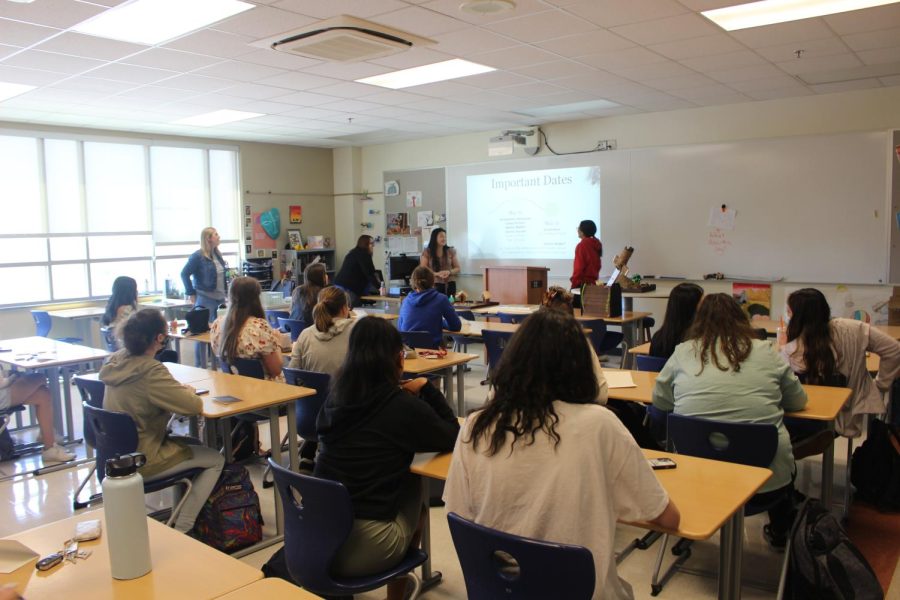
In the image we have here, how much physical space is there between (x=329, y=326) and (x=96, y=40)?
2518 millimetres

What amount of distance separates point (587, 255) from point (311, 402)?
466 centimetres

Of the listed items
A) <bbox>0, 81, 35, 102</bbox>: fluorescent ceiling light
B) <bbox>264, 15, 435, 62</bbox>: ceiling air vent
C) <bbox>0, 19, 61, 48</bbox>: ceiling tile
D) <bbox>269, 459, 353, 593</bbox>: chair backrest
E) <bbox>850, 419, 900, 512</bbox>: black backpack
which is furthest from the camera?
<bbox>0, 81, 35, 102</bbox>: fluorescent ceiling light

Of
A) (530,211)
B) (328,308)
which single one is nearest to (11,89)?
(328,308)

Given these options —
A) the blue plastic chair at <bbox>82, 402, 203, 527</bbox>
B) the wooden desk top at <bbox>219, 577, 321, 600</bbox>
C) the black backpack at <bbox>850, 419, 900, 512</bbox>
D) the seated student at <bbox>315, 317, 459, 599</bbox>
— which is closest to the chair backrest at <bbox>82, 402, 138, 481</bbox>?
the blue plastic chair at <bbox>82, 402, 203, 527</bbox>

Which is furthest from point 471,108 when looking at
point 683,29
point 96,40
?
point 96,40

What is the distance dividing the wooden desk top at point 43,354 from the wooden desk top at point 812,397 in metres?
3.60

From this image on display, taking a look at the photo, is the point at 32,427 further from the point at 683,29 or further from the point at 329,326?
the point at 683,29

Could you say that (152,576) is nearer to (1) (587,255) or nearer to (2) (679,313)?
(2) (679,313)

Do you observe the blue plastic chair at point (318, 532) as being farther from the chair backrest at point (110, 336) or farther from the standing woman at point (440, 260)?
the standing woman at point (440, 260)

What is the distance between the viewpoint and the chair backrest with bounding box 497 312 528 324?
6566mm

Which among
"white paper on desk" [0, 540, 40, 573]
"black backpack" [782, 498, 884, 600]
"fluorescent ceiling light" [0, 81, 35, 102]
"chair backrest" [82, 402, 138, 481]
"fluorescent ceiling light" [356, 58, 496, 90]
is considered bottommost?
"black backpack" [782, 498, 884, 600]

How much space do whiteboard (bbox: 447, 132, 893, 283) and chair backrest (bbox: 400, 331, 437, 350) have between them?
3933 millimetres

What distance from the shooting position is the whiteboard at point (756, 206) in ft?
22.6

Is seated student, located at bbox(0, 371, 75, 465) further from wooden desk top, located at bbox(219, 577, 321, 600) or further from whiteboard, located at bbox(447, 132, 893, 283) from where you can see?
whiteboard, located at bbox(447, 132, 893, 283)
